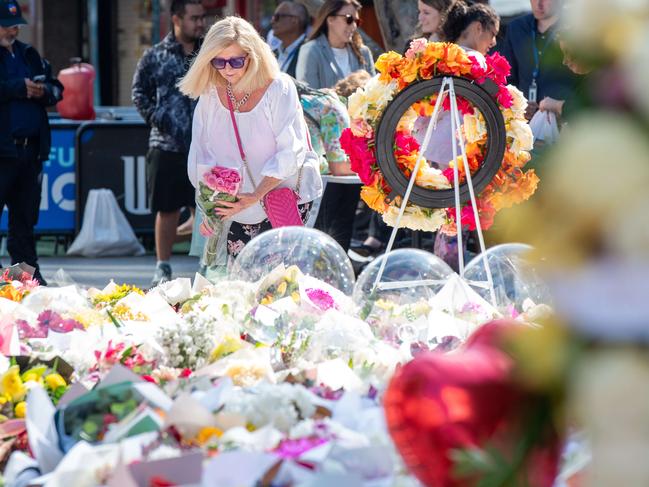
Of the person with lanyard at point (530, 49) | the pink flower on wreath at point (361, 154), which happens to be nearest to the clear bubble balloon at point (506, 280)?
the pink flower on wreath at point (361, 154)

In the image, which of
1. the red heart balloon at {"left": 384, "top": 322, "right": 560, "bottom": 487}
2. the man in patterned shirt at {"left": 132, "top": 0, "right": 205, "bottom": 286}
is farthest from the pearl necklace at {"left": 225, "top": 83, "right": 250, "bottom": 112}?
the red heart balloon at {"left": 384, "top": 322, "right": 560, "bottom": 487}

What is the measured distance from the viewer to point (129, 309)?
3736 mm

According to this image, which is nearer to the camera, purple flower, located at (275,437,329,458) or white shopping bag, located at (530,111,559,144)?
purple flower, located at (275,437,329,458)

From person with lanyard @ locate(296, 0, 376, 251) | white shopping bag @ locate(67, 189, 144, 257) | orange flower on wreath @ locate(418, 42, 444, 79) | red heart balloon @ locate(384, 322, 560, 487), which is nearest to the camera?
red heart balloon @ locate(384, 322, 560, 487)

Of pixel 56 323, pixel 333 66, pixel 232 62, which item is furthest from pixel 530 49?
pixel 56 323

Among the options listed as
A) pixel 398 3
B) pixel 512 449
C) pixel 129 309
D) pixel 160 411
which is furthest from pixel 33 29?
pixel 512 449

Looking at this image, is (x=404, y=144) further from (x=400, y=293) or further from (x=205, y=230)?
(x=400, y=293)

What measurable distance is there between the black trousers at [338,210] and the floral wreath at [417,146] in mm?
2160

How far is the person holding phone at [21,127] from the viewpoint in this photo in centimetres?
711

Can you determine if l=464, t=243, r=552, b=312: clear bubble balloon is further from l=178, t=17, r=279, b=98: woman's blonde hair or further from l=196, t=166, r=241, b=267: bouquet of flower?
l=178, t=17, r=279, b=98: woman's blonde hair

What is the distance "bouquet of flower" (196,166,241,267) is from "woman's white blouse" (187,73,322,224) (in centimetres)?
6

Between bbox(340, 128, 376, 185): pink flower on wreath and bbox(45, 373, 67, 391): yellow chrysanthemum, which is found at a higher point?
bbox(340, 128, 376, 185): pink flower on wreath

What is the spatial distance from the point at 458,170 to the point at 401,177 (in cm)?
28

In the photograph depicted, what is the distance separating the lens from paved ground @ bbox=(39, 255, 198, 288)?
773cm
